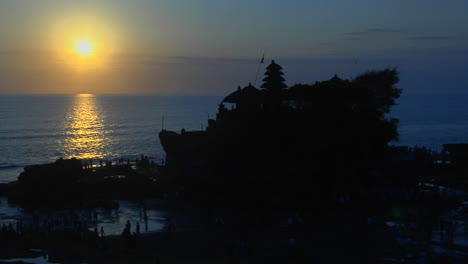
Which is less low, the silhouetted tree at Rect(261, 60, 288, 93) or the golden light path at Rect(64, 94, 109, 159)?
the silhouetted tree at Rect(261, 60, 288, 93)

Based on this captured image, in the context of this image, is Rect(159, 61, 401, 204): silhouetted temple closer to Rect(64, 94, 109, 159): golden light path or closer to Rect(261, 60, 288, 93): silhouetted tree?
Rect(261, 60, 288, 93): silhouetted tree

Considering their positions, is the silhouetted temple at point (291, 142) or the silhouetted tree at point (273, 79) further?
A: the silhouetted tree at point (273, 79)

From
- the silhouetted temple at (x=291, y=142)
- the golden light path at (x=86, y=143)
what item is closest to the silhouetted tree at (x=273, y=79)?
the silhouetted temple at (x=291, y=142)

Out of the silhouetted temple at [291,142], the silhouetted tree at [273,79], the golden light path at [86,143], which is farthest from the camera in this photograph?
the golden light path at [86,143]

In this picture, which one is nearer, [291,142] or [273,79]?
[291,142]

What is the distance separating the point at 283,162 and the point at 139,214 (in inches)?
505

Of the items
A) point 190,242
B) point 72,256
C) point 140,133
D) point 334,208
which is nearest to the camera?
point 72,256

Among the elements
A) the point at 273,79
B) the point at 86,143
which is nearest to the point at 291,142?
the point at 273,79

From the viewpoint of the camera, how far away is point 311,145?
149 feet

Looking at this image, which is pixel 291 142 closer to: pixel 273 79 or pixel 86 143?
pixel 273 79

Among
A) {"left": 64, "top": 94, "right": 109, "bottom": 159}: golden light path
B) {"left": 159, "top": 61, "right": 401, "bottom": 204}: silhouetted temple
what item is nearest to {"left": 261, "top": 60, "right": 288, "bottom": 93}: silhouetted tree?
{"left": 159, "top": 61, "right": 401, "bottom": 204}: silhouetted temple

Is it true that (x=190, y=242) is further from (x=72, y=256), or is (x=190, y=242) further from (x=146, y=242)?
(x=72, y=256)

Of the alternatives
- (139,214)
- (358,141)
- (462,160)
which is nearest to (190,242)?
(139,214)

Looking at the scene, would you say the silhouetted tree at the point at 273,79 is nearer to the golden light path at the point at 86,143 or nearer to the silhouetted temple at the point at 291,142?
the silhouetted temple at the point at 291,142
